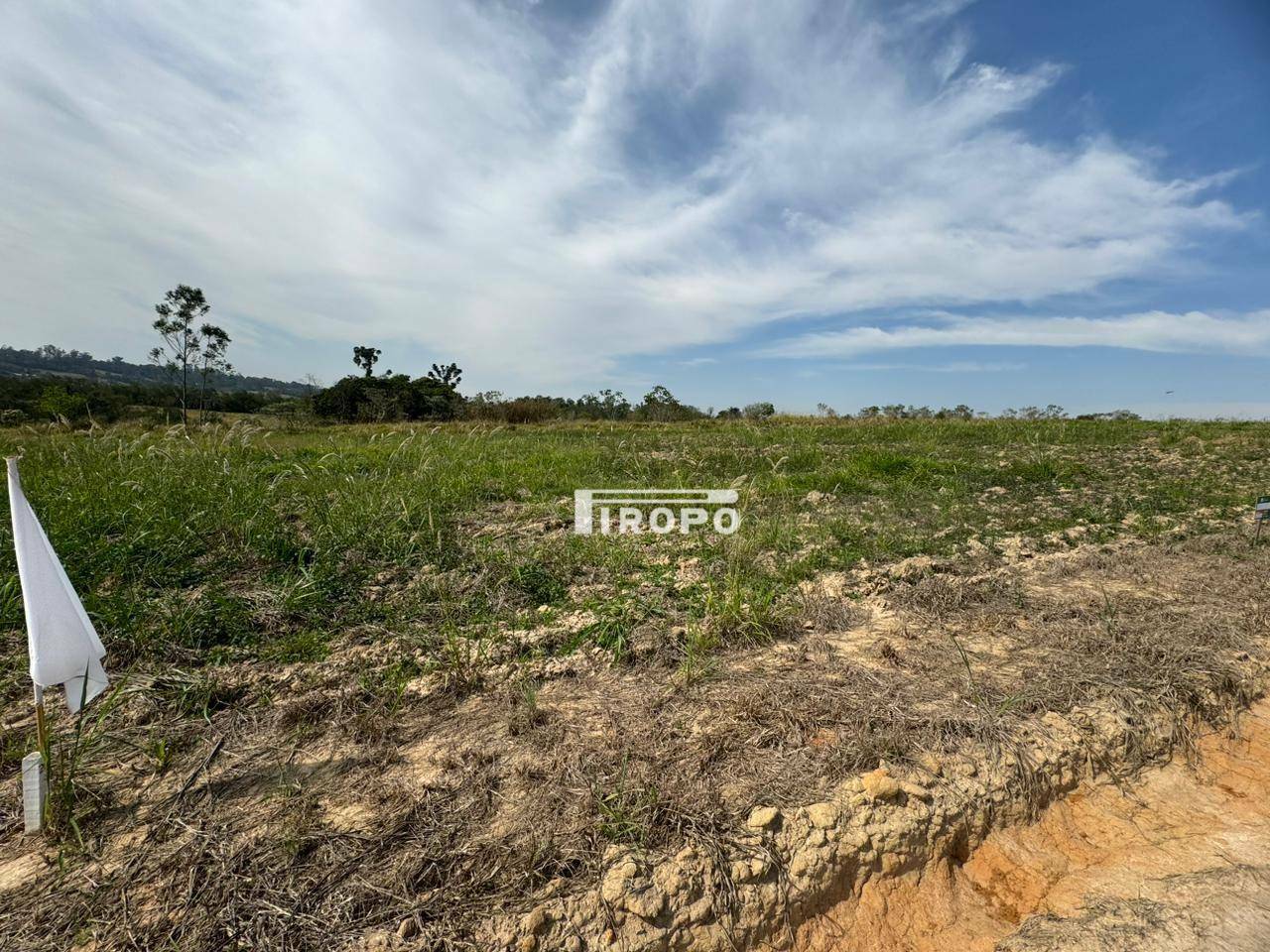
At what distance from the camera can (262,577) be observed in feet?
11.4

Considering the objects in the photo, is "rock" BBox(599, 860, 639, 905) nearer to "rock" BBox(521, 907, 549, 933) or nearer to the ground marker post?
"rock" BBox(521, 907, 549, 933)

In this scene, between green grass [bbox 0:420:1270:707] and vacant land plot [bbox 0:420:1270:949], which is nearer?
vacant land plot [bbox 0:420:1270:949]

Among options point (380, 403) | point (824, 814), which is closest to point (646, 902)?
point (824, 814)

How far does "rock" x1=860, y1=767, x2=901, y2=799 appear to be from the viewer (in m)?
1.88

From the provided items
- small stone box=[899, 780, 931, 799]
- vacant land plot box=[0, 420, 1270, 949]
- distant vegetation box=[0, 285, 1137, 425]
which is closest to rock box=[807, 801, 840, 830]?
vacant land plot box=[0, 420, 1270, 949]

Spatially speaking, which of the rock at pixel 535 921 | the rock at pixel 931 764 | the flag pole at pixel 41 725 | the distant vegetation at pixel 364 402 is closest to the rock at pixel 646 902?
the rock at pixel 535 921

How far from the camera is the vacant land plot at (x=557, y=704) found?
5.13 ft

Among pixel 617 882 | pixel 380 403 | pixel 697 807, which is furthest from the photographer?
pixel 380 403

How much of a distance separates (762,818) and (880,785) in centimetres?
46

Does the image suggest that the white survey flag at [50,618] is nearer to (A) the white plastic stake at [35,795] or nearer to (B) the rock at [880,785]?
(A) the white plastic stake at [35,795]

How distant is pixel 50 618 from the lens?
1533mm

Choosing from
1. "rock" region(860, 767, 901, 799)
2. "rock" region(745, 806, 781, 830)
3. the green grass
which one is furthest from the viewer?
the green grass

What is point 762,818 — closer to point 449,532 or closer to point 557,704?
point 557,704

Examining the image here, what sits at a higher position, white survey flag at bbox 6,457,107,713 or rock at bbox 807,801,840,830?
white survey flag at bbox 6,457,107,713
